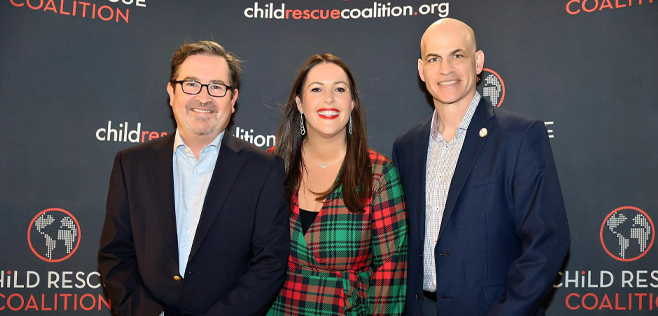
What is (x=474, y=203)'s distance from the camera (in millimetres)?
2443

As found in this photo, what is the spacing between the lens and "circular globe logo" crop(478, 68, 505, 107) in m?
3.87

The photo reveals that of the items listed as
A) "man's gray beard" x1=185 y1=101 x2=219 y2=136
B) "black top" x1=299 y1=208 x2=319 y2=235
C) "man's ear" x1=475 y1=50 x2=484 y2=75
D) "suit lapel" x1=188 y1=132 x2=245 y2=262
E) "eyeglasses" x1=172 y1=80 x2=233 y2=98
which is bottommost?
"black top" x1=299 y1=208 x2=319 y2=235

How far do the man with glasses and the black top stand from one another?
0.16 metres

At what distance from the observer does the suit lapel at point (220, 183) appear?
7.80 feet

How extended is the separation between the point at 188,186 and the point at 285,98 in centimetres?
172

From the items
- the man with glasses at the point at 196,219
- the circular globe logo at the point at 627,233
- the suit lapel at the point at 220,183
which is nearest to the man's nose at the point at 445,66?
the man with glasses at the point at 196,219

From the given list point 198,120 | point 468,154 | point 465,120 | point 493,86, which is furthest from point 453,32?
point 198,120

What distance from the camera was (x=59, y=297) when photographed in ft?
12.3

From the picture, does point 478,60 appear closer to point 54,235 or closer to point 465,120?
point 465,120

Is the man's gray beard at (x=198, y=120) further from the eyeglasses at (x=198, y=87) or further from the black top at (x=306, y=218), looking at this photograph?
the black top at (x=306, y=218)

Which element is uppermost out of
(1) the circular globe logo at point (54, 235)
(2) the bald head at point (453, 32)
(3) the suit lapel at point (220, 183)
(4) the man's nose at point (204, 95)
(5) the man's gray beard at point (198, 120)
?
(2) the bald head at point (453, 32)

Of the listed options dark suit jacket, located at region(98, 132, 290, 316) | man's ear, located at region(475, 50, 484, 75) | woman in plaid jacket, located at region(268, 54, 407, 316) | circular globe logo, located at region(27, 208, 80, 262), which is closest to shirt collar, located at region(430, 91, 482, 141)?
man's ear, located at region(475, 50, 484, 75)

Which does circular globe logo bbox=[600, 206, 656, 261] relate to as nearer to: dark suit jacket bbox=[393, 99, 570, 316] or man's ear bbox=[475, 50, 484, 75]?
dark suit jacket bbox=[393, 99, 570, 316]

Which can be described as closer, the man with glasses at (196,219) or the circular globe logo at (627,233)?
the man with glasses at (196,219)
